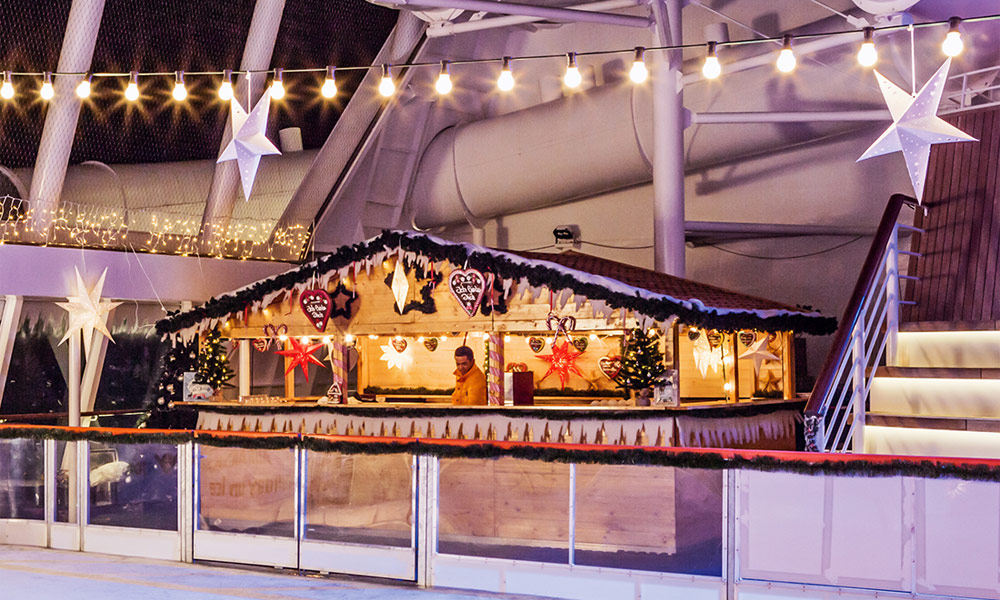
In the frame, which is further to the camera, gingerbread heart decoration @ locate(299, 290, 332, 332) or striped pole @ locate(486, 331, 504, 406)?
gingerbread heart decoration @ locate(299, 290, 332, 332)

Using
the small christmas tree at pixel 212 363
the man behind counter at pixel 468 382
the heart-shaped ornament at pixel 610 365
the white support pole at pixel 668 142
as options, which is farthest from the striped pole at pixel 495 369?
the small christmas tree at pixel 212 363

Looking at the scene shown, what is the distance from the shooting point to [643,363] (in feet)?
38.6

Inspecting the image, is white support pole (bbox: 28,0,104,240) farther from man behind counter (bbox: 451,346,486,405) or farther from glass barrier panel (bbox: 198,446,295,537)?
glass barrier panel (bbox: 198,446,295,537)

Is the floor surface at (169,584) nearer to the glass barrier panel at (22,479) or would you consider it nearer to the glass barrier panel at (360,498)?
the glass barrier panel at (360,498)

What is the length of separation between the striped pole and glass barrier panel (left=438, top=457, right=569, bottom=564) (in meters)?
4.96

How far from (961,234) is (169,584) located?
272 inches

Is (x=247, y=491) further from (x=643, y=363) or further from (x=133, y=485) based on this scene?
(x=643, y=363)

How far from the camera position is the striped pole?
12875 mm

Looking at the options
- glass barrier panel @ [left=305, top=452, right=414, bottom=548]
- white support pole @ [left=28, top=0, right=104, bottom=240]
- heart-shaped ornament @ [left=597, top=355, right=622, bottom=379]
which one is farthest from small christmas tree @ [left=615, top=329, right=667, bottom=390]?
white support pole @ [left=28, top=0, right=104, bottom=240]

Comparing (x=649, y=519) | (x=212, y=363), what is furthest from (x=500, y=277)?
(x=649, y=519)

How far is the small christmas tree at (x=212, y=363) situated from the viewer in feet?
47.8

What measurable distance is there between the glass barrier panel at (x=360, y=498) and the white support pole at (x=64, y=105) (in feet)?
27.6

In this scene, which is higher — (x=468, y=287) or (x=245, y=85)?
(x=245, y=85)

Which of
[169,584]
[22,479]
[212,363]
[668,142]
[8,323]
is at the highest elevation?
[668,142]
